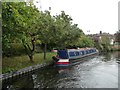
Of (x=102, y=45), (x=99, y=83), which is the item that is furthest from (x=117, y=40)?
(x=99, y=83)

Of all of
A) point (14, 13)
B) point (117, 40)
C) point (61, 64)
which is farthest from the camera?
point (117, 40)

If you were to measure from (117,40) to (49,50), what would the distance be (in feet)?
203

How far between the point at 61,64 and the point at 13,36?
1329 centimetres

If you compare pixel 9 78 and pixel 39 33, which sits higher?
pixel 39 33

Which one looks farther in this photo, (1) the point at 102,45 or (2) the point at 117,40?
(2) the point at 117,40

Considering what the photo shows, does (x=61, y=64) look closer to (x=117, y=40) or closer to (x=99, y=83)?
(x=99, y=83)

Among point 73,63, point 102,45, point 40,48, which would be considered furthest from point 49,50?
point 102,45

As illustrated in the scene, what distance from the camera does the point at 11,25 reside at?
1964 centimetres

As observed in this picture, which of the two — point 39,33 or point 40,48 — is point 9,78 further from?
point 40,48

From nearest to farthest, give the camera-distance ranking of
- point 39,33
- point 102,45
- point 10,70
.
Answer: point 10,70, point 39,33, point 102,45

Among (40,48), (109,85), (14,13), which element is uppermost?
(14,13)

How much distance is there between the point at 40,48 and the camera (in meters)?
47.1

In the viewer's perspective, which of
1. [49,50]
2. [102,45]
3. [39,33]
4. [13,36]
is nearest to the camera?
[13,36]

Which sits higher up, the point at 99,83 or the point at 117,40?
the point at 117,40
